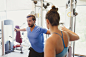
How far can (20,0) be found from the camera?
4.10 metres

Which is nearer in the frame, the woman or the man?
the woman

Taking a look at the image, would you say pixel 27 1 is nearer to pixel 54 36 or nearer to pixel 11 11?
pixel 11 11

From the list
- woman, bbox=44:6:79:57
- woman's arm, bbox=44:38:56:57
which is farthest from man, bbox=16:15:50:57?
woman's arm, bbox=44:38:56:57

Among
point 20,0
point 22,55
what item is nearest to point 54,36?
point 22,55

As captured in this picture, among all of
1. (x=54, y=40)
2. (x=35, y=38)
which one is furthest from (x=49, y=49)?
(x=35, y=38)

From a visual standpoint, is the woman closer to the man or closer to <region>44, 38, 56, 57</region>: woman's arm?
<region>44, 38, 56, 57</region>: woman's arm

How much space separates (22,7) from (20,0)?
38cm

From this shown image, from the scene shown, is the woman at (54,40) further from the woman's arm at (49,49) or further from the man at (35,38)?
the man at (35,38)

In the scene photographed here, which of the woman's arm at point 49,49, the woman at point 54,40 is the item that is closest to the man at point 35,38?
the woman at point 54,40

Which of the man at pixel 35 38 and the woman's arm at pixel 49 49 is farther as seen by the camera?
the man at pixel 35 38

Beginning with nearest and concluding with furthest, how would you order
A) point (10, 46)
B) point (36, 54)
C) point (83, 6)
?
point (36, 54), point (83, 6), point (10, 46)

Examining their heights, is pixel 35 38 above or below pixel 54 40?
below

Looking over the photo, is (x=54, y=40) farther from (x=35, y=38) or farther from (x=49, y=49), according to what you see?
(x=35, y=38)

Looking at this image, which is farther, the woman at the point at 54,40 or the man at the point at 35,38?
the man at the point at 35,38
